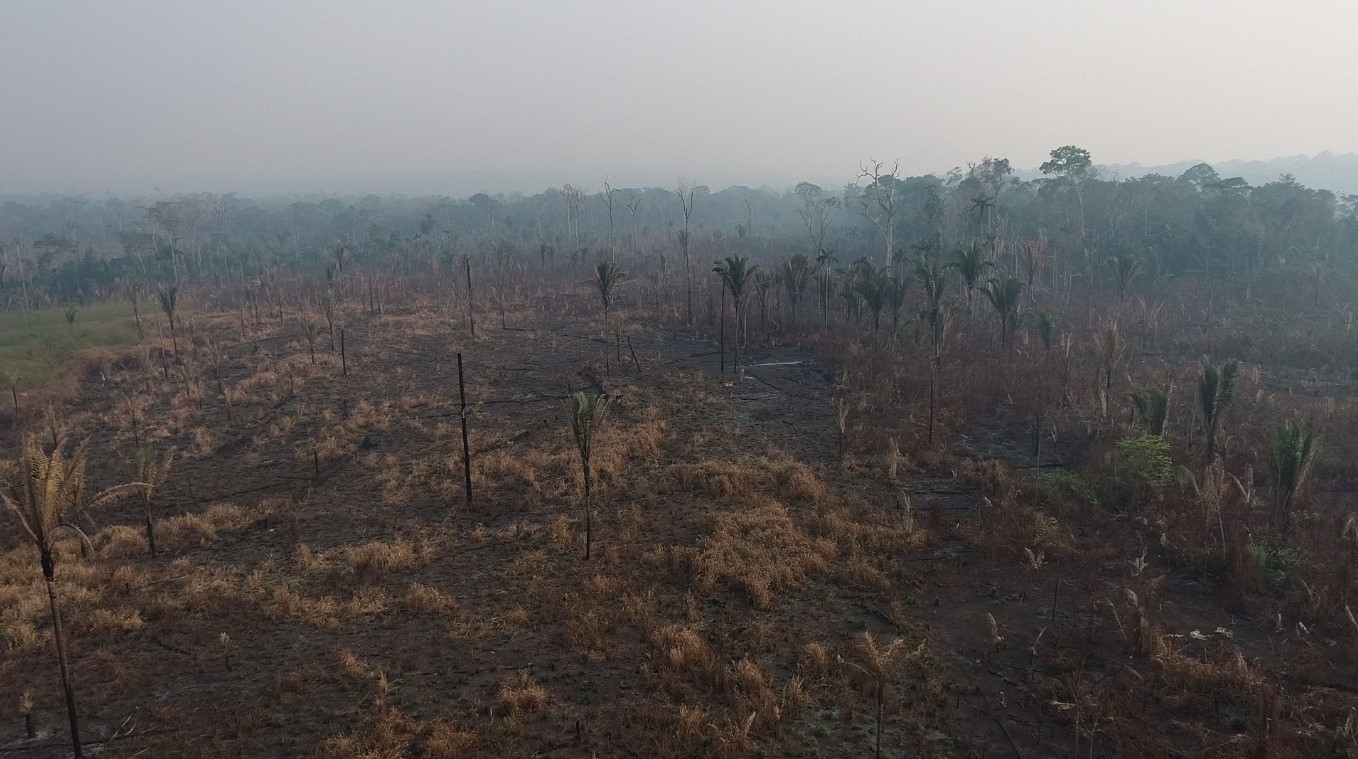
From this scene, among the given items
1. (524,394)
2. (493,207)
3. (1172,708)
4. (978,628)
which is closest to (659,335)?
(524,394)

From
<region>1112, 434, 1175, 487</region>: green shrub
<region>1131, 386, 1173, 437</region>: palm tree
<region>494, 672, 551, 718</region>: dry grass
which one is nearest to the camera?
<region>494, 672, 551, 718</region>: dry grass

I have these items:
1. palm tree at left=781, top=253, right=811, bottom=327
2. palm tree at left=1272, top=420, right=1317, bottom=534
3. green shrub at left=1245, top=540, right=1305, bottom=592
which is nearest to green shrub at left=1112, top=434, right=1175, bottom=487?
palm tree at left=1272, top=420, right=1317, bottom=534

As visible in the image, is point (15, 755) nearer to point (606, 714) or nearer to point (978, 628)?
point (606, 714)

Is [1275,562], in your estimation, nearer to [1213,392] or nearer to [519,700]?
[1213,392]

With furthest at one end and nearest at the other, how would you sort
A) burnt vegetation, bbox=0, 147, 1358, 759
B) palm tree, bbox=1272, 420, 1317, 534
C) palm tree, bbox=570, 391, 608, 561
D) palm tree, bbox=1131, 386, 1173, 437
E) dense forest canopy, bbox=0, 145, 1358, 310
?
dense forest canopy, bbox=0, 145, 1358, 310, palm tree, bbox=1131, 386, 1173, 437, palm tree, bbox=570, 391, 608, 561, palm tree, bbox=1272, 420, 1317, 534, burnt vegetation, bbox=0, 147, 1358, 759

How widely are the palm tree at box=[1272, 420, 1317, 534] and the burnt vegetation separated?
7 cm

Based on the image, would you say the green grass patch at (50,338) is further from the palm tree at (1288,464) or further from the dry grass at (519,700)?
the palm tree at (1288,464)

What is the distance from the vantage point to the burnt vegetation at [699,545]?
7734 mm

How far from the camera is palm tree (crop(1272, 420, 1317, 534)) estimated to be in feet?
37.2

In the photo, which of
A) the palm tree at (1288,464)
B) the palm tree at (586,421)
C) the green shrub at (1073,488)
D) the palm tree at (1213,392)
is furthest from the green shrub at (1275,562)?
the palm tree at (586,421)

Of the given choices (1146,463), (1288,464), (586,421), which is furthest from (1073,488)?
(586,421)

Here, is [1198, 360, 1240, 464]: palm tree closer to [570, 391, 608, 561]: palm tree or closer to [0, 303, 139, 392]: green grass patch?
[570, 391, 608, 561]: palm tree

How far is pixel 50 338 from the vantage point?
28625mm

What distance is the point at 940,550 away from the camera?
12016 millimetres
